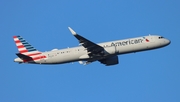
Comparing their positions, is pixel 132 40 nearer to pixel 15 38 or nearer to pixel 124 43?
pixel 124 43

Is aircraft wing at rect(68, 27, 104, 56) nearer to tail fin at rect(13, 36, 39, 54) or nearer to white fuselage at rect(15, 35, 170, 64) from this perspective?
white fuselage at rect(15, 35, 170, 64)

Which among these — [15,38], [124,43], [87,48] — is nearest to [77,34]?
[87,48]

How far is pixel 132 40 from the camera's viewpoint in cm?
8125

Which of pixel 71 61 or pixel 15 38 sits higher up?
pixel 15 38

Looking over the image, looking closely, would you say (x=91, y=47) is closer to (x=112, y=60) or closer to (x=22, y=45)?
(x=112, y=60)

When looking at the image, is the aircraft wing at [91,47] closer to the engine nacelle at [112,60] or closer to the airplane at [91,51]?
the airplane at [91,51]

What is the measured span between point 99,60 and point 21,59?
17.8 metres

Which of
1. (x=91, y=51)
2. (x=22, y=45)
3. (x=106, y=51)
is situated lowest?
(x=106, y=51)

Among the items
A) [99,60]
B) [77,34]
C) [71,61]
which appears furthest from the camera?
[99,60]

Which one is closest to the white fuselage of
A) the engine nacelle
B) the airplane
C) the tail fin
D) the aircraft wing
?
the airplane

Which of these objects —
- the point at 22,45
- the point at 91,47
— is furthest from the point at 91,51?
the point at 22,45

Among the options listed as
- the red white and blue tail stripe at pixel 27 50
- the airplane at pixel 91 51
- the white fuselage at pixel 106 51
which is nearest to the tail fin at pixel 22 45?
the red white and blue tail stripe at pixel 27 50

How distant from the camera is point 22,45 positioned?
84125 mm

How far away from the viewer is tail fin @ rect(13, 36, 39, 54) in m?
83.6
